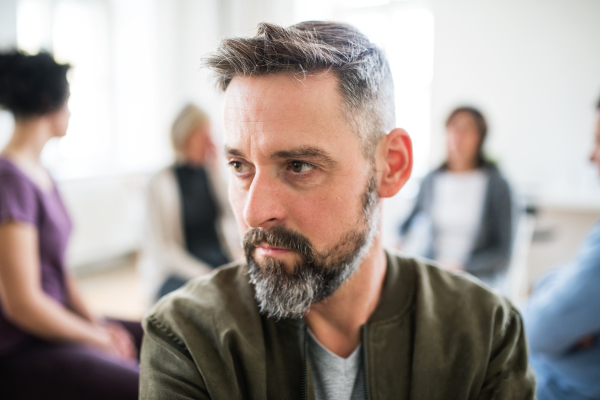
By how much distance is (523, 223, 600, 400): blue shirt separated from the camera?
131 centimetres

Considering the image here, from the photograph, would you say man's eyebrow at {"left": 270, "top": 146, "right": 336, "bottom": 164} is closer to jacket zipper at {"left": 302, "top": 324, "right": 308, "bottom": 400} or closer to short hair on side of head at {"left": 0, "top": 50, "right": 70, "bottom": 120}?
jacket zipper at {"left": 302, "top": 324, "right": 308, "bottom": 400}

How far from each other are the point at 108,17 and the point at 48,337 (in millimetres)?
4188

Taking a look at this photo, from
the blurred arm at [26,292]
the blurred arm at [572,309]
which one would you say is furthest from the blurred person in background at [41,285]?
the blurred arm at [572,309]

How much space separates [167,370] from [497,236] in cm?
201

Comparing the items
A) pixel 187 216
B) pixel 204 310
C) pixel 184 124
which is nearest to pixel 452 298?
pixel 204 310

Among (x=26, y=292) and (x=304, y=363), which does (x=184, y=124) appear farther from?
(x=304, y=363)

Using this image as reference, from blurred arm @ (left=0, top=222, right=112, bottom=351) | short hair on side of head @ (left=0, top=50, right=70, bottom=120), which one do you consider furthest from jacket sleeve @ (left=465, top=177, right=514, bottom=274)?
short hair on side of head @ (left=0, top=50, right=70, bottom=120)

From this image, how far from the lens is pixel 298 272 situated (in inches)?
34.5

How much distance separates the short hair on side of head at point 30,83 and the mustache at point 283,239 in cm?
127

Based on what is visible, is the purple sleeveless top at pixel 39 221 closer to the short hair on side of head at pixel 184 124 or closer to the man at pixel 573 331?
the short hair on side of head at pixel 184 124

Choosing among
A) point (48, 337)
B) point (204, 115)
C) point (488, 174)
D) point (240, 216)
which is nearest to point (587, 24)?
point (488, 174)

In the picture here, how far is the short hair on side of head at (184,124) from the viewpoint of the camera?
99.1 inches

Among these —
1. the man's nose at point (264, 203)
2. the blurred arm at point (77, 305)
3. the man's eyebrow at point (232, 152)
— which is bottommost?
the blurred arm at point (77, 305)

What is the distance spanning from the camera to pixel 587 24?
3871mm
